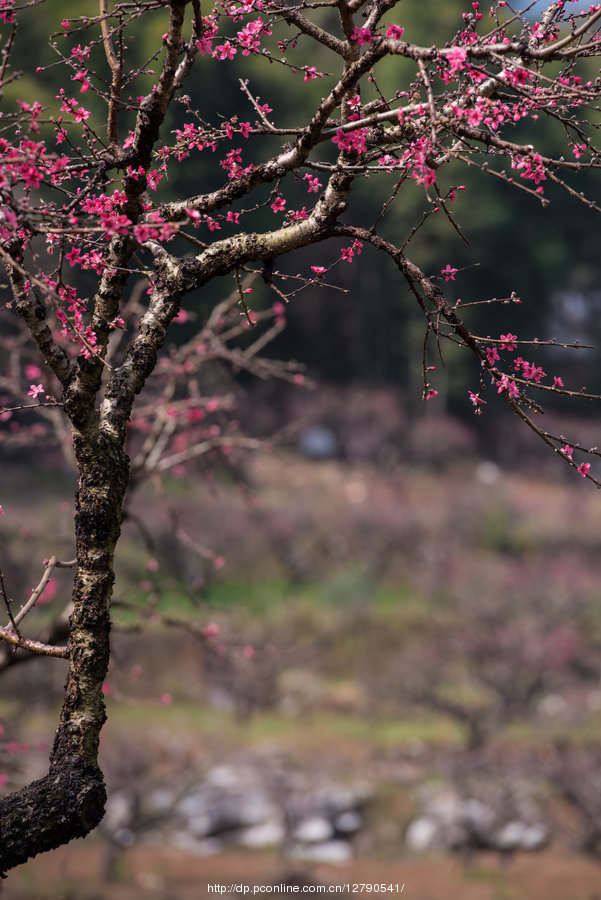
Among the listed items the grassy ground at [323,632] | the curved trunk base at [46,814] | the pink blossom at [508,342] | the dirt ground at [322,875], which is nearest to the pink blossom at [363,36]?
the pink blossom at [508,342]

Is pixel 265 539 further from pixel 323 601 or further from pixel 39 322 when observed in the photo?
pixel 39 322

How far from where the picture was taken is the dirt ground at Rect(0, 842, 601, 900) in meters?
6.96

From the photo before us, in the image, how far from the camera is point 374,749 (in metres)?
9.38

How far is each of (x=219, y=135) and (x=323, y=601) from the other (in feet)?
37.1

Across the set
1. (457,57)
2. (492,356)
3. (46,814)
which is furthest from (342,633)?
(457,57)

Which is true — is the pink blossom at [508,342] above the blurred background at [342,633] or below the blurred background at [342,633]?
below

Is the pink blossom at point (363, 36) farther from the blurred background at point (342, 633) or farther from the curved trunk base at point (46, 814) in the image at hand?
the blurred background at point (342, 633)

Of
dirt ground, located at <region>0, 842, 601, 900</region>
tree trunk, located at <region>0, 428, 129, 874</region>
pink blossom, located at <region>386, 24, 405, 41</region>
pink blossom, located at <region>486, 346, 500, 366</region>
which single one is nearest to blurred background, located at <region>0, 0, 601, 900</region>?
dirt ground, located at <region>0, 842, 601, 900</region>

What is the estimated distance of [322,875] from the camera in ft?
24.2

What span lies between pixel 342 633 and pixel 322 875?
16.5 ft

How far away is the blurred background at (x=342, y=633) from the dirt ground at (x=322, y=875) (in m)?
0.03

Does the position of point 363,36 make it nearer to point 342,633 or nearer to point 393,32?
point 393,32

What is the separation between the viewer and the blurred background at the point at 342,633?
23.9 ft

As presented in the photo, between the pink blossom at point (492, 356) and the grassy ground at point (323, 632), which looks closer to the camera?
the pink blossom at point (492, 356)
